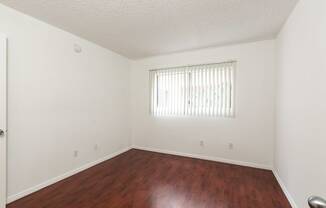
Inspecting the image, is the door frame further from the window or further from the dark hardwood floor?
the window

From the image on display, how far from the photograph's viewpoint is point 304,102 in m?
1.62

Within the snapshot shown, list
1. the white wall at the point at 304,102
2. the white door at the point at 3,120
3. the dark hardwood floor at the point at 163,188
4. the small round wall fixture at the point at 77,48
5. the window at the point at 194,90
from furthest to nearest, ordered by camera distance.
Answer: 1. the window at the point at 194,90
2. the small round wall fixture at the point at 77,48
3. the dark hardwood floor at the point at 163,188
4. the white door at the point at 3,120
5. the white wall at the point at 304,102

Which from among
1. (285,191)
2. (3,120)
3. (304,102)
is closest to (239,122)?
(285,191)

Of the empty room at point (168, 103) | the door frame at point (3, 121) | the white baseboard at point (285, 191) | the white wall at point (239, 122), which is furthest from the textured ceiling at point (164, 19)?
the white baseboard at point (285, 191)

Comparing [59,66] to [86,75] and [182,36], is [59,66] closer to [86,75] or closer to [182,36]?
[86,75]

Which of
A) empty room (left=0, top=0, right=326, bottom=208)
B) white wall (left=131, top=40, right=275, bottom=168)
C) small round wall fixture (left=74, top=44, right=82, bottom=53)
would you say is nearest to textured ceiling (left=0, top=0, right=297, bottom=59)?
empty room (left=0, top=0, right=326, bottom=208)

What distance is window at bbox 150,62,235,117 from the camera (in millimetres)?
3246

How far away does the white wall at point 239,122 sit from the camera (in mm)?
2939

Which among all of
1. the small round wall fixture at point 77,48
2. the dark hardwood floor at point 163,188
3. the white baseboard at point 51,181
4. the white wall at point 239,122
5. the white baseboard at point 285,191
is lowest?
the dark hardwood floor at point 163,188

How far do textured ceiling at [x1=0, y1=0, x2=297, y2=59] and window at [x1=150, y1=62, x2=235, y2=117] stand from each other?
66cm

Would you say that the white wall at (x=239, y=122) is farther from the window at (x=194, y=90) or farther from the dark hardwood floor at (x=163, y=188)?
the dark hardwood floor at (x=163, y=188)

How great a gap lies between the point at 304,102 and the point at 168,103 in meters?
2.67

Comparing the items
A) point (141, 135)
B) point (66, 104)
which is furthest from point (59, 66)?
point (141, 135)

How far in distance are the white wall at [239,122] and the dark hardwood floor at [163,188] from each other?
0.36 m
